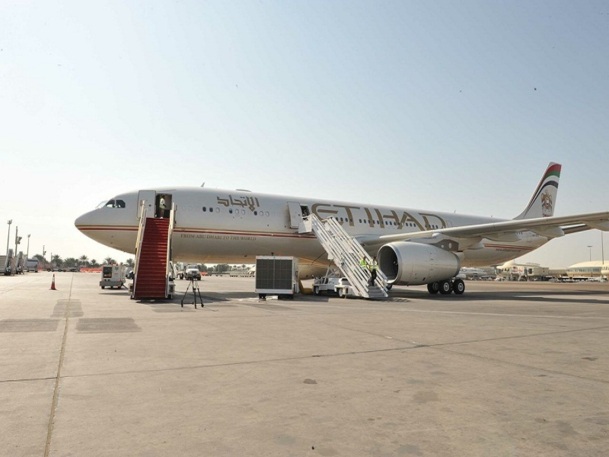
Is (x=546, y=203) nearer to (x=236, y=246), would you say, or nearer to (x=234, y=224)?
(x=236, y=246)

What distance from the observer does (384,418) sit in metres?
3.29

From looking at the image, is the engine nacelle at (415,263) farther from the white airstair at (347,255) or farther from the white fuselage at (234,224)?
the white fuselage at (234,224)

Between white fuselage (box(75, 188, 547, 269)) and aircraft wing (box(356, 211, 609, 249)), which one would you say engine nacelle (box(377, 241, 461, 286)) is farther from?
white fuselage (box(75, 188, 547, 269))

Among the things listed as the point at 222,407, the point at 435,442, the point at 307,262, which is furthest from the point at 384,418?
the point at 307,262

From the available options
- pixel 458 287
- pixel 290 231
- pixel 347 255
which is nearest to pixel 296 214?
pixel 290 231

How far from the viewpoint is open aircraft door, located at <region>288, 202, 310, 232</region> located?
20.4m

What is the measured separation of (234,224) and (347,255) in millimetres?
4824

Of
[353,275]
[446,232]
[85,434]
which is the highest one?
[446,232]

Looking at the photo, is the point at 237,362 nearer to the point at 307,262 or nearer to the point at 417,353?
the point at 417,353

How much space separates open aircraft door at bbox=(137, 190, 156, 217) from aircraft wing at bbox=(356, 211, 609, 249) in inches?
383

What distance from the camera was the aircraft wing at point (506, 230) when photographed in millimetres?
16234

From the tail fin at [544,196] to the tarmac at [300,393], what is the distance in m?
24.5

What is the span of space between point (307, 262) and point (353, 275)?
18.0 feet

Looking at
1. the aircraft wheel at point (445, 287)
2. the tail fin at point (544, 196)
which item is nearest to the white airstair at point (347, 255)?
the aircraft wheel at point (445, 287)
